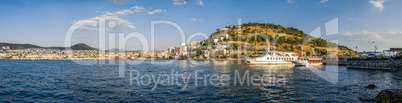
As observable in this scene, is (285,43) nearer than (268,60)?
No

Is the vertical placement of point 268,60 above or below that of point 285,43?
below

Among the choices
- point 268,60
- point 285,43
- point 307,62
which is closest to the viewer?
point 307,62

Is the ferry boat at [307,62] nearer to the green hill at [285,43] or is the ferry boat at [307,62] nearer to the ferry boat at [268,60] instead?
the ferry boat at [268,60]

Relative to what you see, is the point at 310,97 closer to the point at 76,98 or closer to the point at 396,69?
the point at 76,98

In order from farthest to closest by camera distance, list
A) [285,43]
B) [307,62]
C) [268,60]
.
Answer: [285,43] < [268,60] < [307,62]

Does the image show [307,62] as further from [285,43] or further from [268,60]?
[285,43]

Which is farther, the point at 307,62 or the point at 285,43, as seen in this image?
the point at 285,43

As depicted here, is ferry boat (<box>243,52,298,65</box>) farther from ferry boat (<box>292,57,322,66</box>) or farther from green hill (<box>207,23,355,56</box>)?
green hill (<box>207,23,355,56</box>)

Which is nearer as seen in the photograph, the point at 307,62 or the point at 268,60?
the point at 307,62

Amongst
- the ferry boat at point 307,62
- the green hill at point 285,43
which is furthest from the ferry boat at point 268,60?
the green hill at point 285,43

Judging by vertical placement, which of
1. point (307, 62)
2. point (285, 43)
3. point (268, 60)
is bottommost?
point (307, 62)

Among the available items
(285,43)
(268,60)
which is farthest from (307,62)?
(285,43)

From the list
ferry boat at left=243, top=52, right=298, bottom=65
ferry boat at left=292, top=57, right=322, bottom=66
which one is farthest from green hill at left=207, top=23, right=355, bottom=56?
ferry boat at left=292, top=57, right=322, bottom=66

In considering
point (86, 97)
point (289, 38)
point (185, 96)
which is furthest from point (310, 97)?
point (289, 38)
